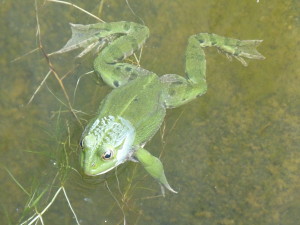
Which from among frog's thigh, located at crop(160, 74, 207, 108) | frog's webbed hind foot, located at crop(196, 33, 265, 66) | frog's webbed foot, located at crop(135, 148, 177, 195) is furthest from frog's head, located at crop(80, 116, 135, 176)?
frog's webbed hind foot, located at crop(196, 33, 265, 66)

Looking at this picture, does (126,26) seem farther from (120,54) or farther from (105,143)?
(105,143)

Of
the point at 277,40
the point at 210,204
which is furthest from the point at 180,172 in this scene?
the point at 277,40

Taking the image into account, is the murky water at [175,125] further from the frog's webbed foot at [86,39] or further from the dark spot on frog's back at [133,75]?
the dark spot on frog's back at [133,75]

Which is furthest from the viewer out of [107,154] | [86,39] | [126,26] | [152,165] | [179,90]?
[86,39]

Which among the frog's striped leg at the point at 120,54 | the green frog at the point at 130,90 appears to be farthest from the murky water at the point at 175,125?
the frog's striped leg at the point at 120,54

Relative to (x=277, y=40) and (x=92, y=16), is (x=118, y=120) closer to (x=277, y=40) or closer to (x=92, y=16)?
(x=92, y=16)

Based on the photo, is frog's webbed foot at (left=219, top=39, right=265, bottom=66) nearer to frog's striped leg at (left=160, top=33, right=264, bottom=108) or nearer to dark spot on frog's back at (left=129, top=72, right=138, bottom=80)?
frog's striped leg at (left=160, top=33, right=264, bottom=108)

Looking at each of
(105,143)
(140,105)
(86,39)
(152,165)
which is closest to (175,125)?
(152,165)
